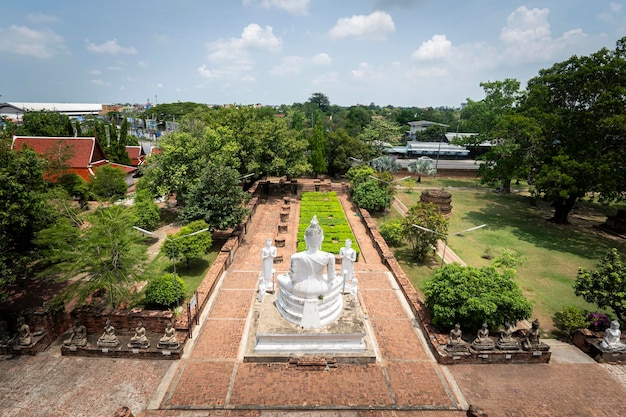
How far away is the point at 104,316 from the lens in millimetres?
13914

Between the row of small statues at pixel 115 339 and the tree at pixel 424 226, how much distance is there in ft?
45.0

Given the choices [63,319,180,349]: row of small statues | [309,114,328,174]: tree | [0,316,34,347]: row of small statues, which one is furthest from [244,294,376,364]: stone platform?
[309,114,328,174]: tree

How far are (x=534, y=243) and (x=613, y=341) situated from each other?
12104 mm

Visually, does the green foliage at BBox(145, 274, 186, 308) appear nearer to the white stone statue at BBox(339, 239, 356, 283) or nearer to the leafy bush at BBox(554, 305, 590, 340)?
the white stone statue at BBox(339, 239, 356, 283)

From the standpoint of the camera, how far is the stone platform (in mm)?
12641

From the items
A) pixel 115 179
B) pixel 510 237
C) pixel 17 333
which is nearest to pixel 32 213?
pixel 17 333

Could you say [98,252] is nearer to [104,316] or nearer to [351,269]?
[104,316]

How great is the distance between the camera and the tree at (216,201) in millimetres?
21531

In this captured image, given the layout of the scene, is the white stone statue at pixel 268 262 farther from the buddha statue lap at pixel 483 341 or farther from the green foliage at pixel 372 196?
the green foliage at pixel 372 196

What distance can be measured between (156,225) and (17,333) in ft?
42.4

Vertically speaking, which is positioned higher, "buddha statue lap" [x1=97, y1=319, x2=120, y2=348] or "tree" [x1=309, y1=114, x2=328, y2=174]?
"tree" [x1=309, y1=114, x2=328, y2=174]

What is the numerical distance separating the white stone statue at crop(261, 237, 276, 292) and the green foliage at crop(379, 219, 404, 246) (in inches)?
370

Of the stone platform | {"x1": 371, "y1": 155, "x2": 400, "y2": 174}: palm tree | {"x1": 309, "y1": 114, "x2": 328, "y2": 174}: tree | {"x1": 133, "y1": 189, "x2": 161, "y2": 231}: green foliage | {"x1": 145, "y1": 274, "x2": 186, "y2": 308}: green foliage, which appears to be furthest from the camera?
{"x1": 309, "y1": 114, "x2": 328, "y2": 174}: tree

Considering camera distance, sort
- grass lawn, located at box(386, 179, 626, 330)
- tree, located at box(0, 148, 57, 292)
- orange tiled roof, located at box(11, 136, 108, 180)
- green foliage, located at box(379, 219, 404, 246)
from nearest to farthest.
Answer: tree, located at box(0, 148, 57, 292) → grass lawn, located at box(386, 179, 626, 330) → green foliage, located at box(379, 219, 404, 246) → orange tiled roof, located at box(11, 136, 108, 180)
